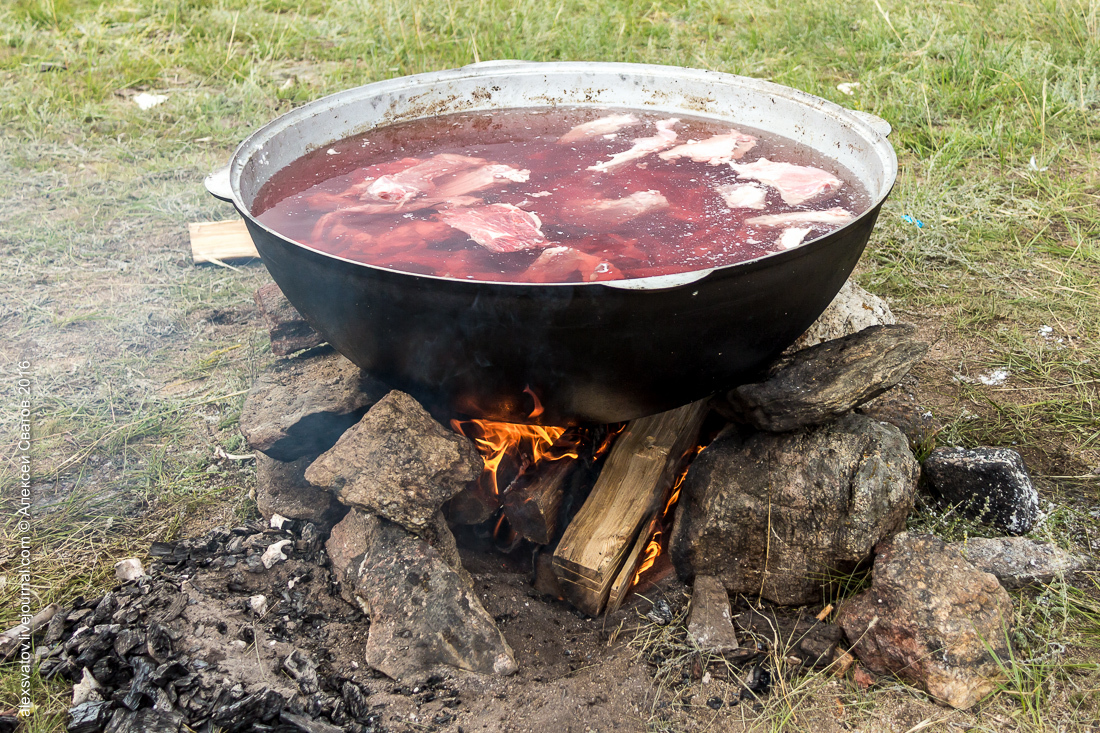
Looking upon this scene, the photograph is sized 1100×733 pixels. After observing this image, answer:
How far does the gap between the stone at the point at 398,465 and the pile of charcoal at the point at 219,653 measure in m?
0.32

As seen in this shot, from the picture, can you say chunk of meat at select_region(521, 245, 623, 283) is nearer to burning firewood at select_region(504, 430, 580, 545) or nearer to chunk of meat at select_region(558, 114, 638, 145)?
burning firewood at select_region(504, 430, 580, 545)

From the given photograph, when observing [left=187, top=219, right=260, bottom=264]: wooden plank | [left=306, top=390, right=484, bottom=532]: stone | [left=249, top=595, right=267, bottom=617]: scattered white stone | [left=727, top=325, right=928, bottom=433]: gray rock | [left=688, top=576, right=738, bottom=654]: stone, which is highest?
[left=727, top=325, right=928, bottom=433]: gray rock

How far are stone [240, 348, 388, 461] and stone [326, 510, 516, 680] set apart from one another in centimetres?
40

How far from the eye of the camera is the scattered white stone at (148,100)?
5.41 meters

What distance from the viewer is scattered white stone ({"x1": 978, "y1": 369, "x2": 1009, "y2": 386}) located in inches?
117

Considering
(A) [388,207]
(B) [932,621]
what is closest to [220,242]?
(A) [388,207]

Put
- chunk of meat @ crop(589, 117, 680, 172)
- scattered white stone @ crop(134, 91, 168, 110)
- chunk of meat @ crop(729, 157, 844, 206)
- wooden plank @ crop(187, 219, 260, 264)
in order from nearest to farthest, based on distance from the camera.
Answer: chunk of meat @ crop(729, 157, 844, 206) < chunk of meat @ crop(589, 117, 680, 172) < wooden plank @ crop(187, 219, 260, 264) < scattered white stone @ crop(134, 91, 168, 110)

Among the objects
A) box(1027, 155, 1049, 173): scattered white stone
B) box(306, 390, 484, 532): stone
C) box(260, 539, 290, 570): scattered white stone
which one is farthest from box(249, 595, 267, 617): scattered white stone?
box(1027, 155, 1049, 173): scattered white stone

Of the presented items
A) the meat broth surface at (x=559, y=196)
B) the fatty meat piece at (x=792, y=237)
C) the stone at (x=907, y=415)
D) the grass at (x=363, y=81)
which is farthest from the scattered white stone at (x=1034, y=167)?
the fatty meat piece at (x=792, y=237)

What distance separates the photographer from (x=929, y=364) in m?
3.11

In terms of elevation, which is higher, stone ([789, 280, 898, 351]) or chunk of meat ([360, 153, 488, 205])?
chunk of meat ([360, 153, 488, 205])

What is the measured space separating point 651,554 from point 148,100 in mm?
5166

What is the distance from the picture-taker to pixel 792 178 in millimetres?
2346

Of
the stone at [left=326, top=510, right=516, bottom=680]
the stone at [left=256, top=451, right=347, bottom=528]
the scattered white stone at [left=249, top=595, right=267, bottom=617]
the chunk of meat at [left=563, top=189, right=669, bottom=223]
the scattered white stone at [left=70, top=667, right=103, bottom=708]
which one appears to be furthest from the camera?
the stone at [left=256, top=451, right=347, bottom=528]
